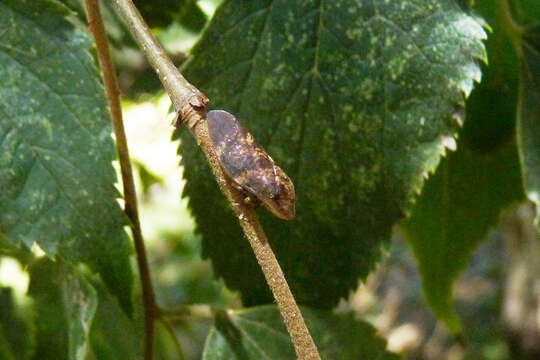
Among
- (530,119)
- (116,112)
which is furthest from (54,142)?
(530,119)

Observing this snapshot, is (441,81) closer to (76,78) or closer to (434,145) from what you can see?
(434,145)

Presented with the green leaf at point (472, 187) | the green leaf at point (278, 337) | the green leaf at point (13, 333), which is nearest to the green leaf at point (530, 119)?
the green leaf at point (472, 187)


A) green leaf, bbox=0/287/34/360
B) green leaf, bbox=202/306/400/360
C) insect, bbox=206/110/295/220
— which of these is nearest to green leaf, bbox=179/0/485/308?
green leaf, bbox=202/306/400/360

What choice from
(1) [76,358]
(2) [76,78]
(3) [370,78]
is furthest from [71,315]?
(3) [370,78]

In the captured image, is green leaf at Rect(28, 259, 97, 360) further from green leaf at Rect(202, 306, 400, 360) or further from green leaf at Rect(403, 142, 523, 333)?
green leaf at Rect(403, 142, 523, 333)

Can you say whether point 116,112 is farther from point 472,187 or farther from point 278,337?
point 472,187

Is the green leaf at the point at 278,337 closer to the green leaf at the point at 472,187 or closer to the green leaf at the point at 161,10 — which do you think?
the green leaf at the point at 472,187
